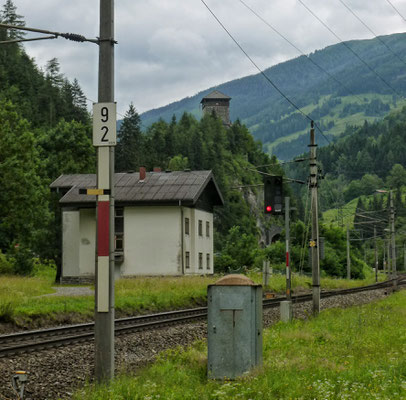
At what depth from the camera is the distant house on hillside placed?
159 ft

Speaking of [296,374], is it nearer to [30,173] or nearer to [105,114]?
[105,114]

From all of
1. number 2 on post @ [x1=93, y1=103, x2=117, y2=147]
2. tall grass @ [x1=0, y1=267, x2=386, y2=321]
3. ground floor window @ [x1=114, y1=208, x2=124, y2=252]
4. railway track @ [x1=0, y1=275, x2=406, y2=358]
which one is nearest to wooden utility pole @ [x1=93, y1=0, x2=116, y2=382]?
number 2 on post @ [x1=93, y1=103, x2=117, y2=147]

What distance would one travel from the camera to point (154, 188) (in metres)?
49.7

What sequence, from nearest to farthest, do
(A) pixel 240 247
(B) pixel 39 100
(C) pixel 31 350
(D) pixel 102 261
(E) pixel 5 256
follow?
(D) pixel 102 261
(C) pixel 31 350
(E) pixel 5 256
(A) pixel 240 247
(B) pixel 39 100

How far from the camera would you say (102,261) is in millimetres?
10344

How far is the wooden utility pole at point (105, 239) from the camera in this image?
10.3 m

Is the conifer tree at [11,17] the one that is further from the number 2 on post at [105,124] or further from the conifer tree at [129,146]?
the number 2 on post at [105,124]

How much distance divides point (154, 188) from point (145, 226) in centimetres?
252

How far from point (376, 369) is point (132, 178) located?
4168 centimetres

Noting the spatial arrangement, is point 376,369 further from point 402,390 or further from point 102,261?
point 102,261

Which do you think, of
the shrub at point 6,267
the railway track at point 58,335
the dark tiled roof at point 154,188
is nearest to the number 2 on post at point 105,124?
the railway track at point 58,335

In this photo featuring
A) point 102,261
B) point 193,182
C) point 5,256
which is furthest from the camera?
point 5,256

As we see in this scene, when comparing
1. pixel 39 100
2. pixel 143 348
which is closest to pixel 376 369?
pixel 143 348

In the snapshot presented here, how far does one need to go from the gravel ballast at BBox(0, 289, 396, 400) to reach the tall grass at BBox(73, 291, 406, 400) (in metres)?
0.80
